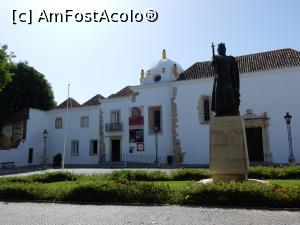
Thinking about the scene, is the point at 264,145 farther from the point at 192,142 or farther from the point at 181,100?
the point at 181,100

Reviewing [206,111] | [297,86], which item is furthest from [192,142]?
[297,86]

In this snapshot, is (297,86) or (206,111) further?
(206,111)

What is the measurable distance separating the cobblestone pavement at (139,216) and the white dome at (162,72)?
26.8 meters

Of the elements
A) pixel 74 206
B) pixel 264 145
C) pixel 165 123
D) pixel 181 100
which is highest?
pixel 181 100

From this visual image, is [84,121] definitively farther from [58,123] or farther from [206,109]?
[206,109]

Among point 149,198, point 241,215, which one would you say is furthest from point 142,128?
point 241,215

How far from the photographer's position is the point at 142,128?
112 ft

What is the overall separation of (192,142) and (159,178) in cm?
1610

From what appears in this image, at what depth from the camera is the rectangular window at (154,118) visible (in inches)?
1326

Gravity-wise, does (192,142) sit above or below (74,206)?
above

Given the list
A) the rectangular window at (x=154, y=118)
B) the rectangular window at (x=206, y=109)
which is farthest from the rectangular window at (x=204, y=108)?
the rectangular window at (x=154, y=118)

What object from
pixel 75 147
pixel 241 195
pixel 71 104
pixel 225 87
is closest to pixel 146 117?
pixel 75 147

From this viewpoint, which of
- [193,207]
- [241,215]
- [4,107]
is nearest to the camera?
[241,215]

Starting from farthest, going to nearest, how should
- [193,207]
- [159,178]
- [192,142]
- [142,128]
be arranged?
[142,128], [192,142], [159,178], [193,207]
